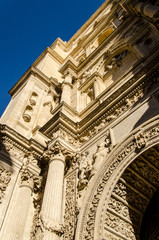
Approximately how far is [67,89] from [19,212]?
25.3 feet

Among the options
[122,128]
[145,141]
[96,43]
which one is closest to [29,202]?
[122,128]

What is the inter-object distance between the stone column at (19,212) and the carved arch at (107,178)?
222 centimetres

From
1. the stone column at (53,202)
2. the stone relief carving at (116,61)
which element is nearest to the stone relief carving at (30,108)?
the stone column at (53,202)

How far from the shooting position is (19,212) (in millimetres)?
7176

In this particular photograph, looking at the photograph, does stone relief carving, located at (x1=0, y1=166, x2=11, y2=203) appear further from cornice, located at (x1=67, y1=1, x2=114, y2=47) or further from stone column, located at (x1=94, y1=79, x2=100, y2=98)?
cornice, located at (x1=67, y1=1, x2=114, y2=47)

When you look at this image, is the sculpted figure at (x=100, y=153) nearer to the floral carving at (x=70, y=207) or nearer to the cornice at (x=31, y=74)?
the floral carving at (x=70, y=207)

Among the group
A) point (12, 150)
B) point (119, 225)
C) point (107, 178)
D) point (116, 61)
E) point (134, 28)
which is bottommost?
point (119, 225)

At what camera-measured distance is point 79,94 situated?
1295cm

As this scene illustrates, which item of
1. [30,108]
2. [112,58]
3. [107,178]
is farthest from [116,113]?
[112,58]

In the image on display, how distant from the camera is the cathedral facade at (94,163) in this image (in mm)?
5828

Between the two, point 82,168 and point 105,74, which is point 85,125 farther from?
point 105,74

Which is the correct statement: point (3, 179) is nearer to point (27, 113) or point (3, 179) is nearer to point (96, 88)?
point (27, 113)

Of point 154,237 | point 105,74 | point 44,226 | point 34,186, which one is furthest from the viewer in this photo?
point 105,74

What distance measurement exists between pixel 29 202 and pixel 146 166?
4313 millimetres
